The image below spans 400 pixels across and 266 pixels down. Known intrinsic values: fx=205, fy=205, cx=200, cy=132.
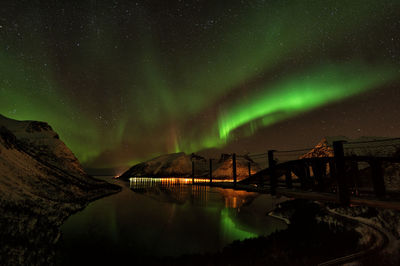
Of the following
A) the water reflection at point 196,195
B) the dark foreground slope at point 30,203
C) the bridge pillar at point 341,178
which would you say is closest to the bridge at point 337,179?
the bridge pillar at point 341,178

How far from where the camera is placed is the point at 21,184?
27609 millimetres

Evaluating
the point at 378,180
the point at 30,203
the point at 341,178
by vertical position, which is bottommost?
the point at 30,203

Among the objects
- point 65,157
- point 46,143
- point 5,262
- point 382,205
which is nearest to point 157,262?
point 5,262

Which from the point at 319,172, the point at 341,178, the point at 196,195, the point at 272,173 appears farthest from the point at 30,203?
the point at 196,195

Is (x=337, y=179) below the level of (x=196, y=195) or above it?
above

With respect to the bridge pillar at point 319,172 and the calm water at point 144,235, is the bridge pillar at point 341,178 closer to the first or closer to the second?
the bridge pillar at point 319,172

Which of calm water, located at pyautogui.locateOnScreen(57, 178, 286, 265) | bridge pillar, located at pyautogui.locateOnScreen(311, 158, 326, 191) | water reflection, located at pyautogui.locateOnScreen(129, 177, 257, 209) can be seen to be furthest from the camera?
water reflection, located at pyautogui.locateOnScreen(129, 177, 257, 209)

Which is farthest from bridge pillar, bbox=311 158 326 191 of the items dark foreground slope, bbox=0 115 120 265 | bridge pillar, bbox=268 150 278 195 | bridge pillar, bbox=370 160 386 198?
dark foreground slope, bbox=0 115 120 265

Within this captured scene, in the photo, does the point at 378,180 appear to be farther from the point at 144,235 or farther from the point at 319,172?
the point at 144,235

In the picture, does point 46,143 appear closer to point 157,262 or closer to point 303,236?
point 157,262

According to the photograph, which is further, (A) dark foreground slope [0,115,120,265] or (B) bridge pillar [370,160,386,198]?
(A) dark foreground slope [0,115,120,265]

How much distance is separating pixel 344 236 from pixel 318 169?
30.7 feet

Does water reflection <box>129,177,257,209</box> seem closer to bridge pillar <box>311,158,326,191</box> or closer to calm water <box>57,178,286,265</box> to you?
calm water <box>57,178,286,265</box>

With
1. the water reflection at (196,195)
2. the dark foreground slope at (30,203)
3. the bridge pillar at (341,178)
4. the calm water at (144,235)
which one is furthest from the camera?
the water reflection at (196,195)
